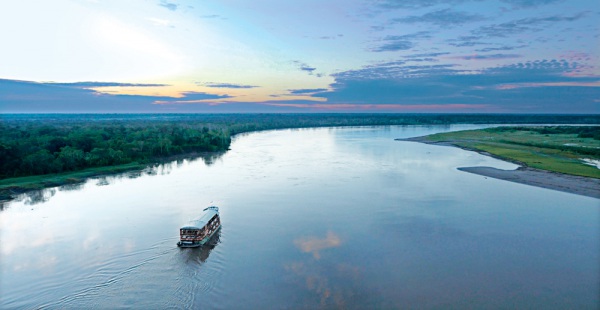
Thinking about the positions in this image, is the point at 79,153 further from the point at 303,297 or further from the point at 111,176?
the point at 303,297

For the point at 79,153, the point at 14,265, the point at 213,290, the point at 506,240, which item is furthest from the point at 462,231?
the point at 79,153

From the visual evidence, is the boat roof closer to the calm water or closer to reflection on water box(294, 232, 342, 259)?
the calm water

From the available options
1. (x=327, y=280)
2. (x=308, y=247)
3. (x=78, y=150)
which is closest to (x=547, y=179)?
(x=308, y=247)

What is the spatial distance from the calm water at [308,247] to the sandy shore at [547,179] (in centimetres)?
174

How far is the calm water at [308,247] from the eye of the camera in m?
13.1

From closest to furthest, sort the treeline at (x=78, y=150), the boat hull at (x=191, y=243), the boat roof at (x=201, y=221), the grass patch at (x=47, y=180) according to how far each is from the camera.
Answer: the boat hull at (x=191, y=243), the boat roof at (x=201, y=221), the grass patch at (x=47, y=180), the treeline at (x=78, y=150)

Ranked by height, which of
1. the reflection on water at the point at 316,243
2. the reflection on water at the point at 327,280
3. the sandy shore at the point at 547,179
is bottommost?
the reflection on water at the point at 327,280

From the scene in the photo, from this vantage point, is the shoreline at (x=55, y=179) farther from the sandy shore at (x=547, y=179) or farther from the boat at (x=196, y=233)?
the sandy shore at (x=547, y=179)

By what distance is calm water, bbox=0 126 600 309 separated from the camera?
1308 cm

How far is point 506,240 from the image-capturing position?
18359mm

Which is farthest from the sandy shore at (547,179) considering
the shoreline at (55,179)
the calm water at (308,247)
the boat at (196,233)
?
the shoreline at (55,179)

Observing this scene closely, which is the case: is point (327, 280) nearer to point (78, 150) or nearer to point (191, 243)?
point (191, 243)

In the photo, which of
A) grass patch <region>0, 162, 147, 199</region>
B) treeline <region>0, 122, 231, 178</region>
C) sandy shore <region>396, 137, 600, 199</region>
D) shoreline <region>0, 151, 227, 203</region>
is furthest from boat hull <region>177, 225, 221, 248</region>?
sandy shore <region>396, 137, 600, 199</region>

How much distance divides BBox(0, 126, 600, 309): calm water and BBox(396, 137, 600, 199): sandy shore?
1.74 m
